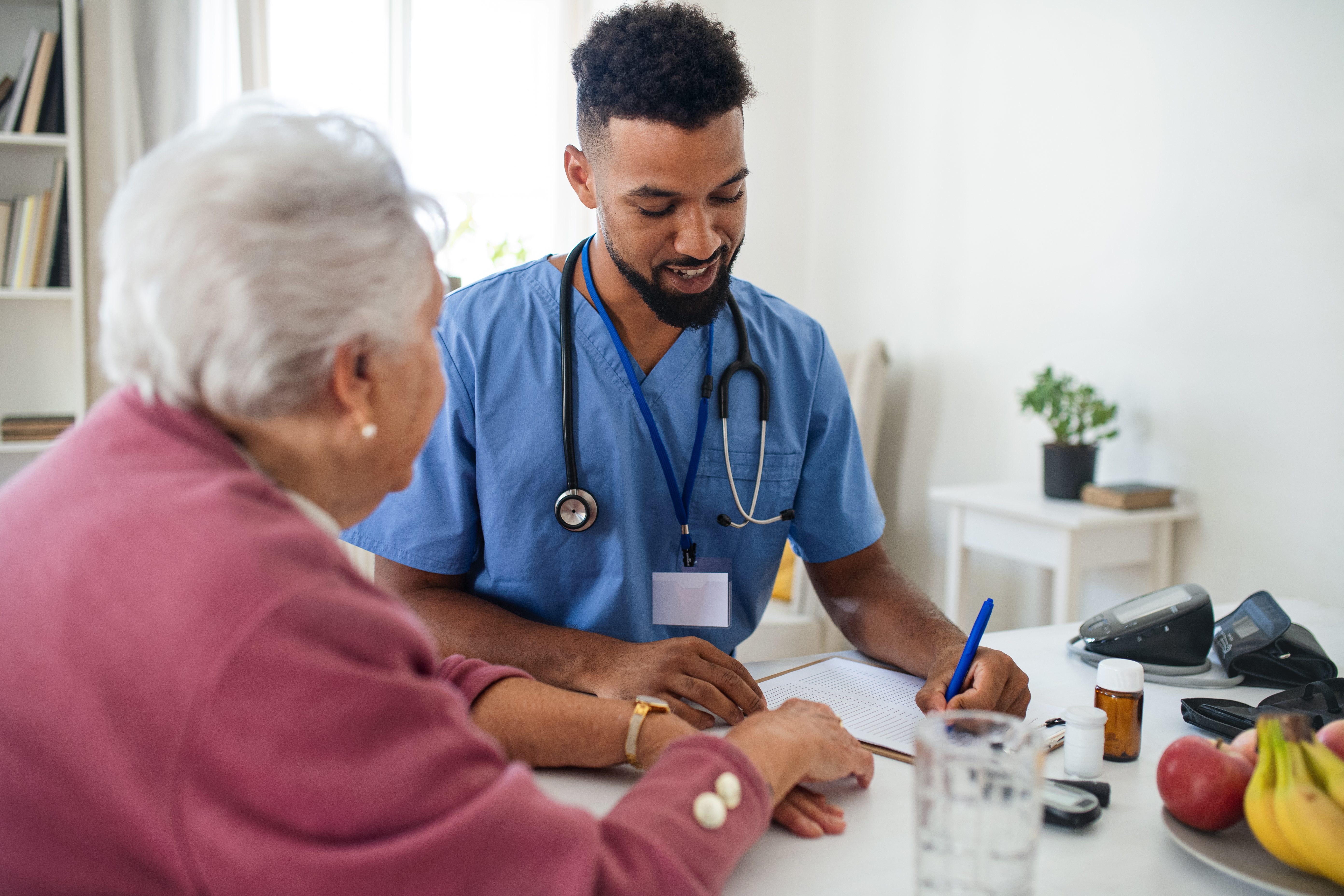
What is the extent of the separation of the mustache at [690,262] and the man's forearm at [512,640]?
54cm

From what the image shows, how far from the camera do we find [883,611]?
1.36 m

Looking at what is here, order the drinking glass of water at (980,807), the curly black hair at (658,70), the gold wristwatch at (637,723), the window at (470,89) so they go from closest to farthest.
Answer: the drinking glass of water at (980,807) → the gold wristwatch at (637,723) → the curly black hair at (658,70) → the window at (470,89)

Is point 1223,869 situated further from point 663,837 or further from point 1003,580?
point 1003,580

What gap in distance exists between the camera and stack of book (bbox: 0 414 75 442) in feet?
9.80

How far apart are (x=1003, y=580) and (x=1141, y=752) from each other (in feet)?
6.61

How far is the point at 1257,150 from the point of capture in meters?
2.18

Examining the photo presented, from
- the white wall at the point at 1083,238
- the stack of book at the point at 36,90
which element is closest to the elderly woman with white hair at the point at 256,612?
the white wall at the point at 1083,238

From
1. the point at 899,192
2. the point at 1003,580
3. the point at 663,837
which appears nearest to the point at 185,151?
the point at 663,837

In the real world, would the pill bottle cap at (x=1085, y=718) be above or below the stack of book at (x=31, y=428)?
above

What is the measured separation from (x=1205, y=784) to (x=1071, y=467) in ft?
5.71

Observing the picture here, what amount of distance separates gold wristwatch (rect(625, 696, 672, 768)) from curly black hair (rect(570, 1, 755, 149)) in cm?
78

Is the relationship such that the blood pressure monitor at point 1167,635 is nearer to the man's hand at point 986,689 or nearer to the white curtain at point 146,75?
the man's hand at point 986,689

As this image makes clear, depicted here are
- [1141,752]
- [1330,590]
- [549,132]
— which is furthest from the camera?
[549,132]

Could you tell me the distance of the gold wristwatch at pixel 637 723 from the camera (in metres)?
0.92
